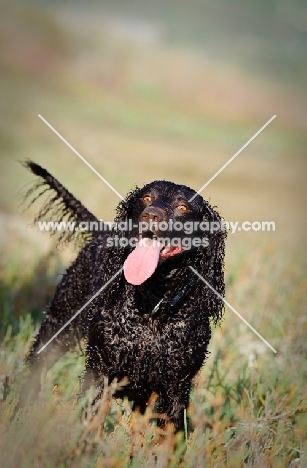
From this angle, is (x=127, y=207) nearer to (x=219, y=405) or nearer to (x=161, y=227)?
(x=161, y=227)

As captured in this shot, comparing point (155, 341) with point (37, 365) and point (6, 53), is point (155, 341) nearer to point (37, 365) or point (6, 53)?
point (37, 365)

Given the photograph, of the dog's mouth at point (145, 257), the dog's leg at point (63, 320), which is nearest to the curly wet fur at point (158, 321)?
the dog's mouth at point (145, 257)

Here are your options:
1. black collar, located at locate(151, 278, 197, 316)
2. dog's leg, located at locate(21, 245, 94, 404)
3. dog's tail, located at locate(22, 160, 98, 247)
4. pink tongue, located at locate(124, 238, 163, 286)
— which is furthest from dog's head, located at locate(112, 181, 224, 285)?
dog's tail, located at locate(22, 160, 98, 247)

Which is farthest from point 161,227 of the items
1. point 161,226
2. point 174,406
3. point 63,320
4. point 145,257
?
point 63,320

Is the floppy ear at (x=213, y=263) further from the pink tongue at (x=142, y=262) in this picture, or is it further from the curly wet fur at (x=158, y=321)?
the pink tongue at (x=142, y=262)

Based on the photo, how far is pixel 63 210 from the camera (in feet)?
15.4

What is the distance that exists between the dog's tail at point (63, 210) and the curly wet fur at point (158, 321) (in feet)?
2.57

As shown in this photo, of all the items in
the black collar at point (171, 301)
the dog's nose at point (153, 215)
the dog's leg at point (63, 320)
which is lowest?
the dog's leg at point (63, 320)

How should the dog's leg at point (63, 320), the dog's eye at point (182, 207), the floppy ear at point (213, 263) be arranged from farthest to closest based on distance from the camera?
1. the dog's leg at point (63, 320)
2. the floppy ear at point (213, 263)
3. the dog's eye at point (182, 207)

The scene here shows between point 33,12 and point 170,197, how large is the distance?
20.4 ft

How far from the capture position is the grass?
2850 mm

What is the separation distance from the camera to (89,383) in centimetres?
372

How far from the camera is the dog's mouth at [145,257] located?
11.3 ft

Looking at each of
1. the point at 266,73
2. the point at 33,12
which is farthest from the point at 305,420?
the point at 266,73
